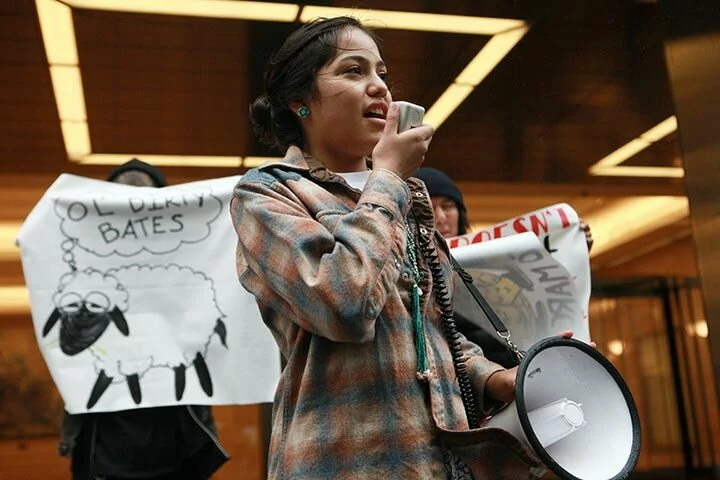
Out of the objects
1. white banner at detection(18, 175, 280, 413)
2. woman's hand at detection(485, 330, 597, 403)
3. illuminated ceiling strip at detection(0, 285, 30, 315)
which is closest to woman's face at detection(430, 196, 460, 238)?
white banner at detection(18, 175, 280, 413)

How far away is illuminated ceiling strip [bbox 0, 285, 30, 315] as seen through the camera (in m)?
7.35

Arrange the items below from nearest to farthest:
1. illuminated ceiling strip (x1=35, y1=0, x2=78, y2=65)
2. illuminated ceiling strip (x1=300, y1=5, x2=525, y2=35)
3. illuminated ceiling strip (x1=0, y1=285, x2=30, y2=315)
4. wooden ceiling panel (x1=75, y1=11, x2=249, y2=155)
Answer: illuminated ceiling strip (x1=300, y1=5, x2=525, y2=35)
illuminated ceiling strip (x1=35, y1=0, x2=78, y2=65)
wooden ceiling panel (x1=75, y1=11, x2=249, y2=155)
illuminated ceiling strip (x1=0, y1=285, x2=30, y2=315)

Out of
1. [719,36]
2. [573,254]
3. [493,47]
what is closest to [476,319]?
[573,254]

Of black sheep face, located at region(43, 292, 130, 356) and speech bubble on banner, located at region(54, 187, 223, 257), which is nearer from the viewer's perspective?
black sheep face, located at region(43, 292, 130, 356)

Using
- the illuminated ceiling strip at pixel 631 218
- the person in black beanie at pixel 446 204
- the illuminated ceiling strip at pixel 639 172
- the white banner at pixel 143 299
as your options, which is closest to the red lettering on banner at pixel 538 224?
the person in black beanie at pixel 446 204

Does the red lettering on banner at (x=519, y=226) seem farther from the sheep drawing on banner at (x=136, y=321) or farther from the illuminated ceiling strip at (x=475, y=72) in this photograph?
the illuminated ceiling strip at (x=475, y=72)

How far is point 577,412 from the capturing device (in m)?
1.20

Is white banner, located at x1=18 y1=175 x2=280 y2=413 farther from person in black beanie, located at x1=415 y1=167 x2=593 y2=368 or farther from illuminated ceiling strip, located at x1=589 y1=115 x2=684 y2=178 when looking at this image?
illuminated ceiling strip, located at x1=589 y1=115 x2=684 y2=178

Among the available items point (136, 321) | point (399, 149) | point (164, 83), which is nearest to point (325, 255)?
point (399, 149)

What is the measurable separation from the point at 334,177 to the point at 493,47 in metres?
2.87

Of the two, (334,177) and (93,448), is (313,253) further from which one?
(93,448)

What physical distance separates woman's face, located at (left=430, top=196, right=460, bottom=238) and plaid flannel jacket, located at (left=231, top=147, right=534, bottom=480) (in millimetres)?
1506

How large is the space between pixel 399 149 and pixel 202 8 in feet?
9.52

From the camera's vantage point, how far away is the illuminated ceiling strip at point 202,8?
3.82 m
